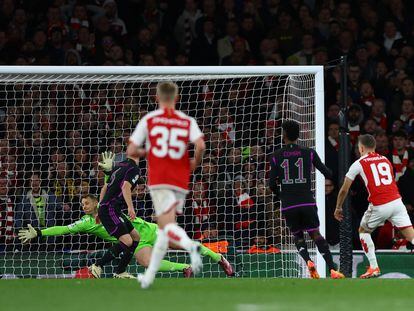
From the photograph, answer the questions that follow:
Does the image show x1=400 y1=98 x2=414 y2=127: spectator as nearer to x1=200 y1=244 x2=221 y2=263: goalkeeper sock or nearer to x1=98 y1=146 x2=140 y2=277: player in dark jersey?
x1=200 y1=244 x2=221 y2=263: goalkeeper sock

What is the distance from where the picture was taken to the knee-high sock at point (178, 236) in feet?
27.9

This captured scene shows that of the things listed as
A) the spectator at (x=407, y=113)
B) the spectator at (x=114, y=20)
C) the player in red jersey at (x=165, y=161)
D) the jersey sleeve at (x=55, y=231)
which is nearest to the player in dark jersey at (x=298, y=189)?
the jersey sleeve at (x=55, y=231)

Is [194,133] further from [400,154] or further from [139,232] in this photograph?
[400,154]

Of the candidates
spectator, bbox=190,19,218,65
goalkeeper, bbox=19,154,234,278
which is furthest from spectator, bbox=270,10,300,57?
goalkeeper, bbox=19,154,234,278

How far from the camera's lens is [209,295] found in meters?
8.59

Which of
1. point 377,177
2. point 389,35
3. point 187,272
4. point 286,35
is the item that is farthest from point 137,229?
point 389,35

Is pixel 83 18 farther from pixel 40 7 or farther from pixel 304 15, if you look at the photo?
pixel 304 15

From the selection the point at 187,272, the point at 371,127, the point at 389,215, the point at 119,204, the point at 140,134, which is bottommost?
the point at 187,272

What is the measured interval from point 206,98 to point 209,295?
6501 mm

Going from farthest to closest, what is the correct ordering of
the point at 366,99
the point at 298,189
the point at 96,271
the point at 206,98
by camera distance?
the point at 366,99 → the point at 206,98 → the point at 96,271 → the point at 298,189

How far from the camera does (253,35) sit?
17.7 meters

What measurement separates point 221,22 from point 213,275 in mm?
5251

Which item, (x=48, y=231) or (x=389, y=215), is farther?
(x=48, y=231)

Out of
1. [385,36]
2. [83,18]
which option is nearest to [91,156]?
[83,18]
